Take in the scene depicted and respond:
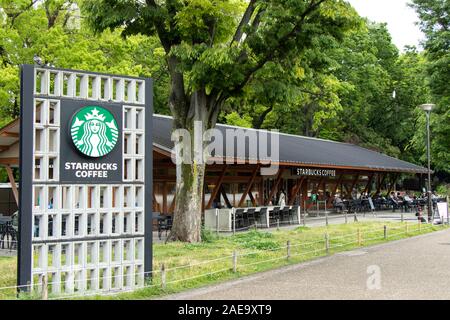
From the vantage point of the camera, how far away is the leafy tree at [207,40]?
15.7 meters

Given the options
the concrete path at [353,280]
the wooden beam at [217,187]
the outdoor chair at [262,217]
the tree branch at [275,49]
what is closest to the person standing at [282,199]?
the outdoor chair at [262,217]

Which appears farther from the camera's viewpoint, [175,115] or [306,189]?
[306,189]

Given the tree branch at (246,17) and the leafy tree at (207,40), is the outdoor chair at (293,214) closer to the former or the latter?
the leafy tree at (207,40)

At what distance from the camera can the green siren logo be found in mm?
9547

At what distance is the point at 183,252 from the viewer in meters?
15.1

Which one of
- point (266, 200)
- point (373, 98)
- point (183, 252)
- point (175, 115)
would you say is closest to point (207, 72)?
point (175, 115)

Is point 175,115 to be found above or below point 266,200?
above

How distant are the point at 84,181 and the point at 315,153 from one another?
24256mm

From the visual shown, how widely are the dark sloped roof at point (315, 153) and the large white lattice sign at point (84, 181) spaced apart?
9559mm

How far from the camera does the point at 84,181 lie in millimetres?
9672

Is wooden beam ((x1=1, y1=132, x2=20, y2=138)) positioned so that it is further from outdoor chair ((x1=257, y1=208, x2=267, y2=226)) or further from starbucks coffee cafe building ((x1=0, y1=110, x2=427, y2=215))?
outdoor chair ((x1=257, y1=208, x2=267, y2=226))

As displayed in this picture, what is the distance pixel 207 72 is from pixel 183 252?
5140 millimetres

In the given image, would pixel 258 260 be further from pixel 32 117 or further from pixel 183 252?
pixel 32 117

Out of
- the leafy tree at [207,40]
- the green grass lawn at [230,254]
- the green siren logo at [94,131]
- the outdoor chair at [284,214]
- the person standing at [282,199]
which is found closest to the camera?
the green siren logo at [94,131]
